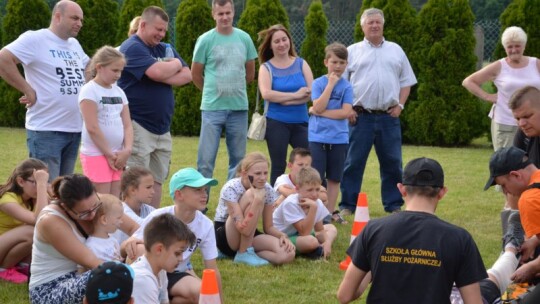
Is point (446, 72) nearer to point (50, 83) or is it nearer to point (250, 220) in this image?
point (250, 220)

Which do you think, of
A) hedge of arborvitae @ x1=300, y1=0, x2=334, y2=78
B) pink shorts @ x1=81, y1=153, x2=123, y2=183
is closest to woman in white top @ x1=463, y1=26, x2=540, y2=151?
pink shorts @ x1=81, y1=153, x2=123, y2=183

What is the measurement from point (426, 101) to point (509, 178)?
11082 mm

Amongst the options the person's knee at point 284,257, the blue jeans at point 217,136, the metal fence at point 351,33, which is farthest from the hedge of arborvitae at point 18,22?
the person's knee at point 284,257

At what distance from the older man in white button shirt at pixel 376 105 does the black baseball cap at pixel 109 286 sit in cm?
576

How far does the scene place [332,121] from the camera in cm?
897

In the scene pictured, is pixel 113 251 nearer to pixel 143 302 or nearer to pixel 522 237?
pixel 143 302

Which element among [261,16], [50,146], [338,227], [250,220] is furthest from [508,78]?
[261,16]

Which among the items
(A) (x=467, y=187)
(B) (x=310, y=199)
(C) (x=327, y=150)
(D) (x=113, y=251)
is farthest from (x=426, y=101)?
(D) (x=113, y=251)

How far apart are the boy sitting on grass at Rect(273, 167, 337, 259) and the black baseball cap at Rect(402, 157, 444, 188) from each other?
3313 millimetres

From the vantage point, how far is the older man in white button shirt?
376 inches

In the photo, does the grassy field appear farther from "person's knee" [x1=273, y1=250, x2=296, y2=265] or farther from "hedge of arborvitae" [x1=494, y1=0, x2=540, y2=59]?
"hedge of arborvitae" [x1=494, y1=0, x2=540, y2=59]

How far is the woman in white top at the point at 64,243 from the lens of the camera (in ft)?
17.3

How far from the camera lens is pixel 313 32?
56.5 ft

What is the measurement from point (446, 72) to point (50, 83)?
10.2 m
